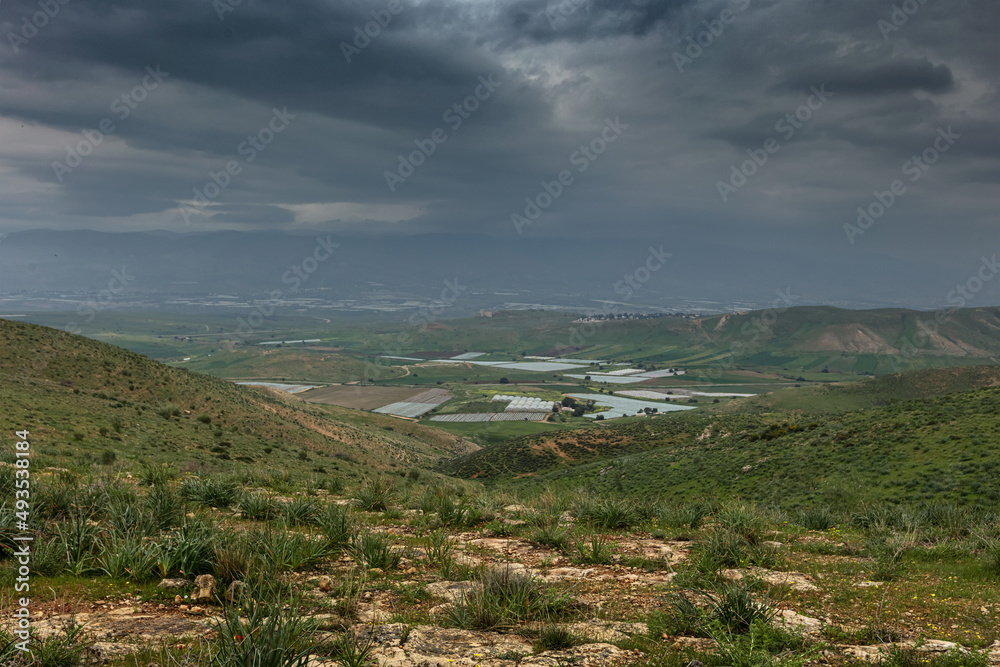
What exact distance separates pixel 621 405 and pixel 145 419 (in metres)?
125

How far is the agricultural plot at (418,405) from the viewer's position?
408 feet

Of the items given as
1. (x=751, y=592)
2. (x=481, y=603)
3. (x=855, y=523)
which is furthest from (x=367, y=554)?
(x=855, y=523)

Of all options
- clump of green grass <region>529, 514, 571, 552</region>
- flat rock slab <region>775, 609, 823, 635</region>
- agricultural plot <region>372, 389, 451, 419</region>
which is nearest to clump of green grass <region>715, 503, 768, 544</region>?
flat rock slab <region>775, 609, 823, 635</region>

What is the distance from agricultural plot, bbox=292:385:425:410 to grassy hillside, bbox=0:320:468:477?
70254 millimetres

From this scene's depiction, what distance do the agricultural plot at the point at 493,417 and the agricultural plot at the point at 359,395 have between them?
2164cm

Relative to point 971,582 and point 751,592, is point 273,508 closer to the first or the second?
point 751,592

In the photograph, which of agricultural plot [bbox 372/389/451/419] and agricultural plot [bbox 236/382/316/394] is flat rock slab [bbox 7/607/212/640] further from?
agricultural plot [bbox 236/382/316/394]

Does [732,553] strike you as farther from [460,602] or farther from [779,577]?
[460,602]

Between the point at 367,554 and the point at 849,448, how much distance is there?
102 ft

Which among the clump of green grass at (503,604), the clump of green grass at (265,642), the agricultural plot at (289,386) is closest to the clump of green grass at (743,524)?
the clump of green grass at (503,604)

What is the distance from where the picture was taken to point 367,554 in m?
7.80

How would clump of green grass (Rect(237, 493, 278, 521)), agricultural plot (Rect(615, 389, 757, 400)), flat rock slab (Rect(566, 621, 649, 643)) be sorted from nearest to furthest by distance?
flat rock slab (Rect(566, 621, 649, 643))
clump of green grass (Rect(237, 493, 278, 521))
agricultural plot (Rect(615, 389, 757, 400))

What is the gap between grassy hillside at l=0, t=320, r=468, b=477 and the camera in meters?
Answer: 23.0

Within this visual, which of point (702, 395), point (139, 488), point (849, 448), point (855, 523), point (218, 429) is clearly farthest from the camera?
point (702, 395)
